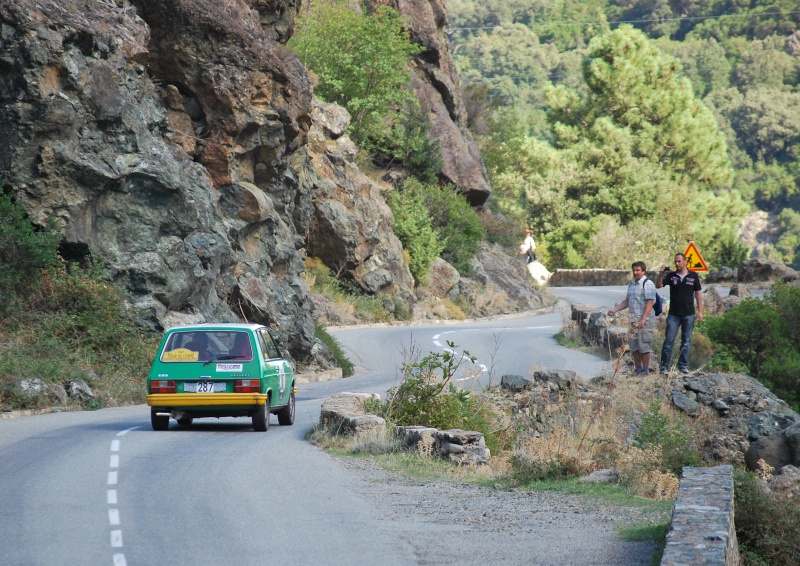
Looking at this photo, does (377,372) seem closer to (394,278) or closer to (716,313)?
(716,313)

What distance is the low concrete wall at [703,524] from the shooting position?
A: 680 cm

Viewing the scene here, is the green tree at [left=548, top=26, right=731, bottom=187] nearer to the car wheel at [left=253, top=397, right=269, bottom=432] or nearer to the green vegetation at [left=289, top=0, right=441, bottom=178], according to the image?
the green vegetation at [left=289, top=0, right=441, bottom=178]

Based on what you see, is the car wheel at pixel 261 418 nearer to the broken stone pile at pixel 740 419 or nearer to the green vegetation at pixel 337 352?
the broken stone pile at pixel 740 419

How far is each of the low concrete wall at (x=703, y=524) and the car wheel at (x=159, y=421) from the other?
906cm

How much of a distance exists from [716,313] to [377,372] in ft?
37.9

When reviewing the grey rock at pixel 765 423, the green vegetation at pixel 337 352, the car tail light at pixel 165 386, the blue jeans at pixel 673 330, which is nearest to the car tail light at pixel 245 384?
the car tail light at pixel 165 386

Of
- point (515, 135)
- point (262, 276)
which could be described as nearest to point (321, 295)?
point (262, 276)

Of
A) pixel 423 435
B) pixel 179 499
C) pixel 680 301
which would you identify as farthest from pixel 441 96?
pixel 179 499

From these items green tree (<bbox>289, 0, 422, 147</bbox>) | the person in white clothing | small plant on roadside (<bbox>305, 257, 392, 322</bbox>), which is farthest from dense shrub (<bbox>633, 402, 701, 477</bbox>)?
the person in white clothing

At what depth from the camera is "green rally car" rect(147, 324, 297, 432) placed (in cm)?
1591

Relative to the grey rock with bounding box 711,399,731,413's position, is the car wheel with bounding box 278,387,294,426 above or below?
above

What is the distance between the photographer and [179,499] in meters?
10.7

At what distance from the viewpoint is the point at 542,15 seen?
176 meters

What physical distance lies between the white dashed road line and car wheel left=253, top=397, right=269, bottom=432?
2.10 meters
